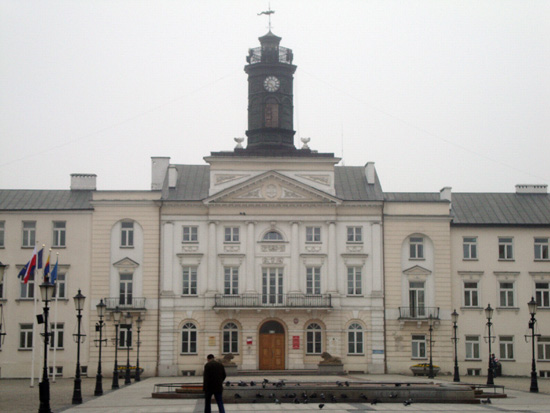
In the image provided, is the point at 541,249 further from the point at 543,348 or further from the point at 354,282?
the point at 354,282

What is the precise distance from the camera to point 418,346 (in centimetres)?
6066

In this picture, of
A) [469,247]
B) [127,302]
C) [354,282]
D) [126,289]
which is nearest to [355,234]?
[354,282]

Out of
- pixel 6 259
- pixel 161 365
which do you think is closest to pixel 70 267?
pixel 6 259

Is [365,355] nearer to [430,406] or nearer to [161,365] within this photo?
[161,365]

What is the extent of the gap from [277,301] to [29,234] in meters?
17.3

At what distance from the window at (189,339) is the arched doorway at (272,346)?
4464 mm

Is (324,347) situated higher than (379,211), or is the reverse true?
(379,211)

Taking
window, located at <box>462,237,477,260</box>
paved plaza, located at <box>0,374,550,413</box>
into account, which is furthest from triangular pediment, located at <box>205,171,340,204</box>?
paved plaza, located at <box>0,374,550,413</box>

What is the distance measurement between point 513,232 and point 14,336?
113 feet

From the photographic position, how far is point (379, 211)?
2429 inches

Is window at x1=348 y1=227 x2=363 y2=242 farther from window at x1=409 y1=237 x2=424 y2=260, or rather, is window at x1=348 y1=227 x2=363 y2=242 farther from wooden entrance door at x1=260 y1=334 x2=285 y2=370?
wooden entrance door at x1=260 y1=334 x2=285 y2=370

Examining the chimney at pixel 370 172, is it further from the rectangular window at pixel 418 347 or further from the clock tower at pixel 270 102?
the rectangular window at pixel 418 347

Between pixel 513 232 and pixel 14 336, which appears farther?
pixel 513 232

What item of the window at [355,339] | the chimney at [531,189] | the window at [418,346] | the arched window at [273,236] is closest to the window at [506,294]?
the window at [418,346]
